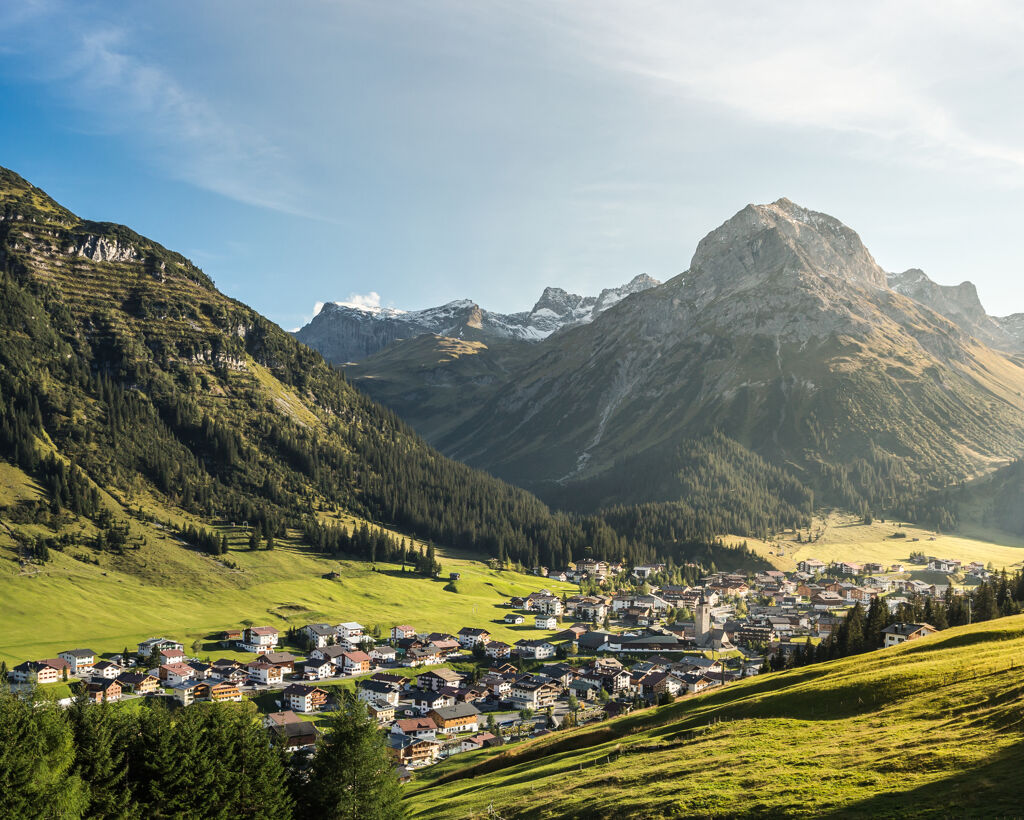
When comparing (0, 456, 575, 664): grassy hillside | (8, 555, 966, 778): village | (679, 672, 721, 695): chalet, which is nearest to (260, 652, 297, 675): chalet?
(8, 555, 966, 778): village

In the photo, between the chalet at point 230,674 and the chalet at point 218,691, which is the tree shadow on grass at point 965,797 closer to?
the chalet at point 218,691

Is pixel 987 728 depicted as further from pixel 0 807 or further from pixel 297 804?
pixel 0 807

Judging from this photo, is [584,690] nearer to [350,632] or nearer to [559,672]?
[559,672]

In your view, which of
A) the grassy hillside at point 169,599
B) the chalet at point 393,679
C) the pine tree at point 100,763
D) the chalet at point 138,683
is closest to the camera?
the pine tree at point 100,763

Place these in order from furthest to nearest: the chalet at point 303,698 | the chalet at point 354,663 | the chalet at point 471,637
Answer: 1. the chalet at point 471,637
2. the chalet at point 354,663
3. the chalet at point 303,698

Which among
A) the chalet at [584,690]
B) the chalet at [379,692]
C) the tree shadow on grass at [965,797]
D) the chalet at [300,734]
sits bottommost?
the chalet at [379,692]

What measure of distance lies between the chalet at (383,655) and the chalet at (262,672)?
20.8 m

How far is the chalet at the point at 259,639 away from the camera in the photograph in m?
144

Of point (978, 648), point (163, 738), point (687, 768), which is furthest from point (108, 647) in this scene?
point (978, 648)

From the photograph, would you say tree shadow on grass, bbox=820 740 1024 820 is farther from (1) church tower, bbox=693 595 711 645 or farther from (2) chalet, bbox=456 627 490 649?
(2) chalet, bbox=456 627 490 649

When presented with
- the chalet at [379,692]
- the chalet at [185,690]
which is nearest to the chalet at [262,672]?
the chalet at [185,690]

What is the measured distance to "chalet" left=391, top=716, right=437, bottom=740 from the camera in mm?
107938

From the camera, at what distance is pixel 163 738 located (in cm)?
4731

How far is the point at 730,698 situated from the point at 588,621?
128 m
